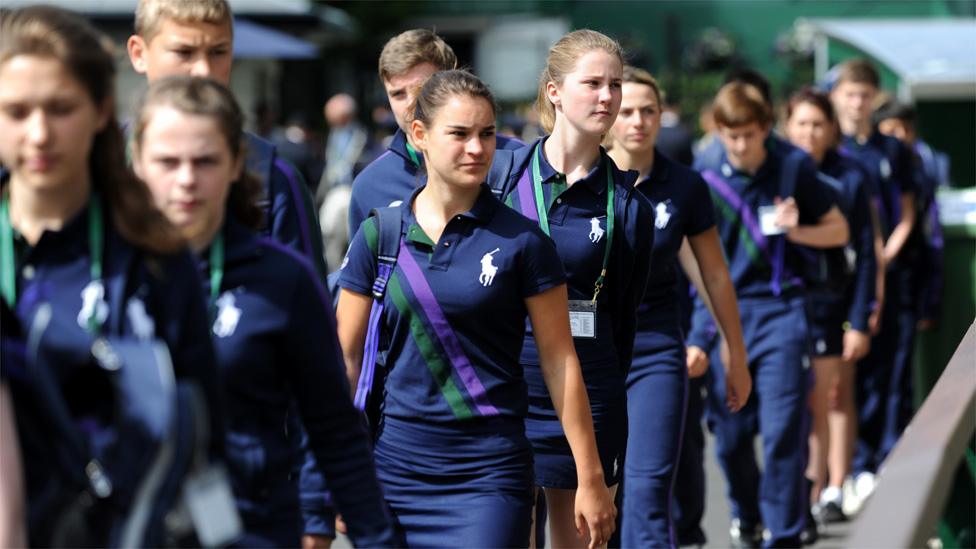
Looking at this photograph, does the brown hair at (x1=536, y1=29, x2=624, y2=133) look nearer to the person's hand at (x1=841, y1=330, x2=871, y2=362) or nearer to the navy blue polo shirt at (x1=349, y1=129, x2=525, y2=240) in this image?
the navy blue polo shirt at (x1=349, y1=129, x2=525, y2=240)

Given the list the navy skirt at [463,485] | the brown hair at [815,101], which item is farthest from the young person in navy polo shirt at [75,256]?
the brown hair at [815,101]

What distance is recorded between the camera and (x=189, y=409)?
10.8ft

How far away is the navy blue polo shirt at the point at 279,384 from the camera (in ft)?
12.2

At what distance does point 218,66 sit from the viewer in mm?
5020

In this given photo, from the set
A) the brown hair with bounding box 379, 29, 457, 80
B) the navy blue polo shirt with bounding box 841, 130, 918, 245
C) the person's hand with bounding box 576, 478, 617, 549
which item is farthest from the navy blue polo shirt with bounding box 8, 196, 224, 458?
the navy blue polo shirt with bounding box 841, 130, 918, 245

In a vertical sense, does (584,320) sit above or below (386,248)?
below

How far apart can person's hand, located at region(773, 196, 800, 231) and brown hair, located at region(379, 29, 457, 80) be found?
2323 millimetres

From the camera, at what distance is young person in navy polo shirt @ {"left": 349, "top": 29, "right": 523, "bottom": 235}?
20.2 feet

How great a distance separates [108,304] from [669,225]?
11.6 feet

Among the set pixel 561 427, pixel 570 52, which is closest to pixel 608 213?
pixel 570 52

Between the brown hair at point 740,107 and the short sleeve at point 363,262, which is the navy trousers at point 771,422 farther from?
the short sleeve at point 363,262

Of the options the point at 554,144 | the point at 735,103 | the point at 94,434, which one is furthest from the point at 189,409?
the point at 735,103

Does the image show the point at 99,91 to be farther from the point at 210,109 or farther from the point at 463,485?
the point at 463,485

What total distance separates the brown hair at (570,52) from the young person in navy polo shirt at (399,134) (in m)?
0.41
